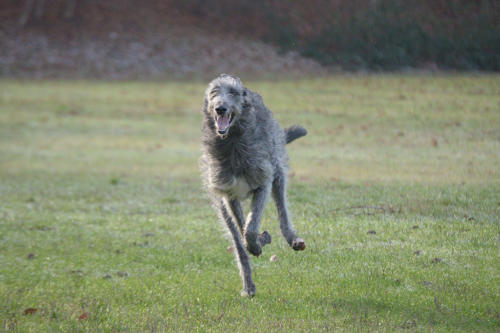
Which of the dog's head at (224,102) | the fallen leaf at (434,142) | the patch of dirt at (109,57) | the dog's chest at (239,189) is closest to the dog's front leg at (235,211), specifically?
the dog's chest at (239,189)

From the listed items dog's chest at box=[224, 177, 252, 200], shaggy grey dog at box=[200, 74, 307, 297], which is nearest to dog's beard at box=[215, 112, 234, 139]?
shaggy grey dog at box=[200, 74, 307, 297]

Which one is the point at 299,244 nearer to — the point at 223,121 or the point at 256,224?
the point at 256,224

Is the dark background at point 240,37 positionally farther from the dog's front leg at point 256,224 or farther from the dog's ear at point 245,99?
the dog's front leg at point 256,224

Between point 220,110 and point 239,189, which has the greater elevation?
point 220,110

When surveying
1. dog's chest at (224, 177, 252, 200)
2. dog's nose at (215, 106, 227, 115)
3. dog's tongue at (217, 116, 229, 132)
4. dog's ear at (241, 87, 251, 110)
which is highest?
dog's ear at (241, 87, 251, 110)

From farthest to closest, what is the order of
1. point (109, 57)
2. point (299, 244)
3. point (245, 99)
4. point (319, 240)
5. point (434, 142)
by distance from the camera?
point (109, 57) → point (434, 142) → point (319, 240) → point (245, 99) → point (299, 244)

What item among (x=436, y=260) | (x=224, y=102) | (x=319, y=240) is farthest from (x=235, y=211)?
(x=436, y=260)

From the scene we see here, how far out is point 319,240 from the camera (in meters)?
8.32

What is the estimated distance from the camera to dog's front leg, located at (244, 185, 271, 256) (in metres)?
6.80

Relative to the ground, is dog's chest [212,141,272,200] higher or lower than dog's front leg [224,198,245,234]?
higher

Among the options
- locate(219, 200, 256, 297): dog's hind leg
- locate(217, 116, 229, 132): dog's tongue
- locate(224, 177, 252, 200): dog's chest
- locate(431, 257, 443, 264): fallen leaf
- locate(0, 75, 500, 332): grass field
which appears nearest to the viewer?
locate(0, 75, 500, 332): grass field

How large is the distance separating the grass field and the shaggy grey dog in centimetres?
58

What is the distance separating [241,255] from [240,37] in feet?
29.3

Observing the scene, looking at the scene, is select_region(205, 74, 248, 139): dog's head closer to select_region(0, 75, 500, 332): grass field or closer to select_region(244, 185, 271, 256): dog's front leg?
select_region(244, 185, 271, 256): dog's front leg
